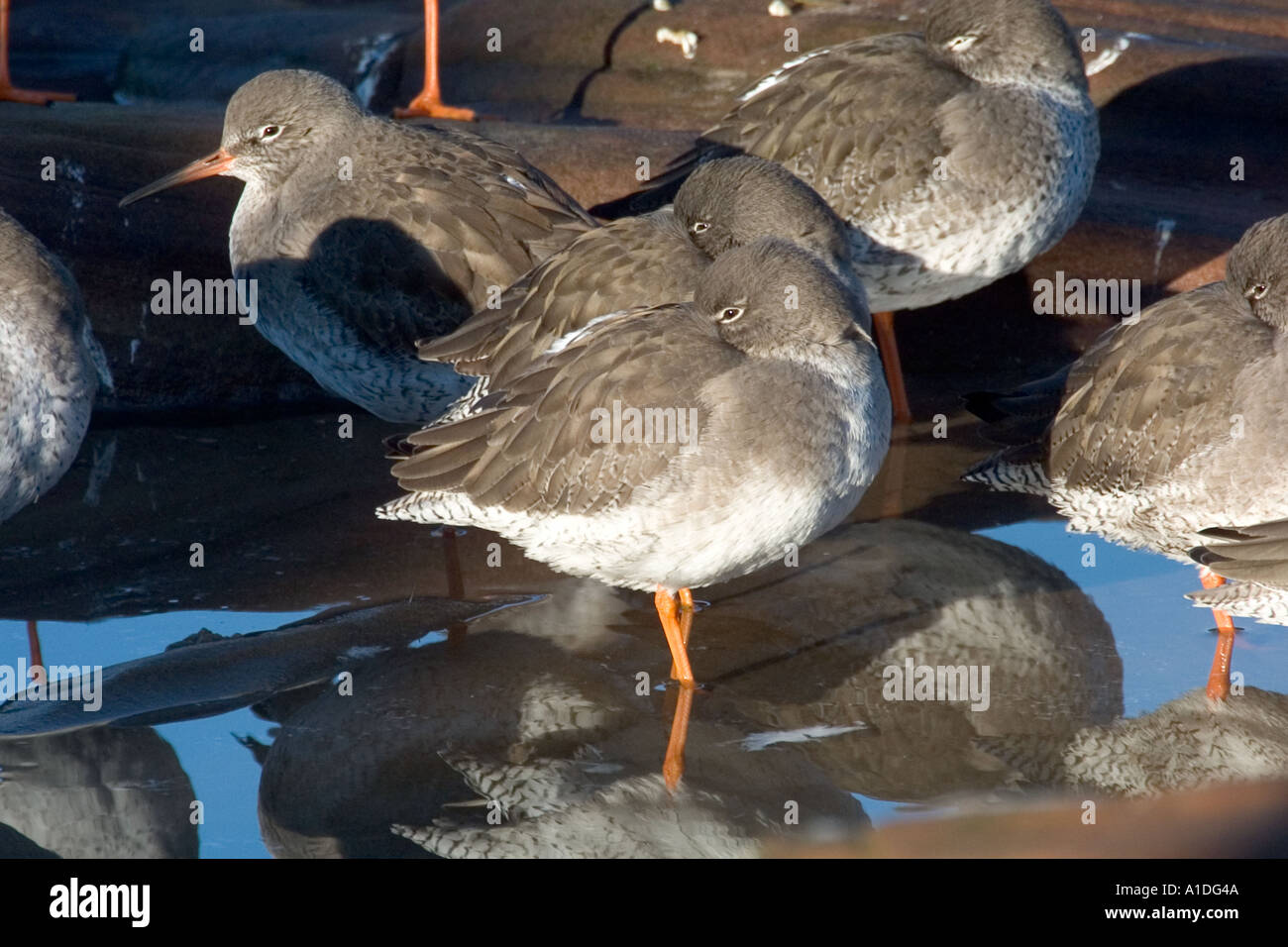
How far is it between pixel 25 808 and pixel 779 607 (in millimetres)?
2851

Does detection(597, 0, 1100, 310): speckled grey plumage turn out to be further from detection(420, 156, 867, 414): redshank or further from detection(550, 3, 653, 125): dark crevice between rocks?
detection(550, 3, 653, 125): dark crevice between rocks

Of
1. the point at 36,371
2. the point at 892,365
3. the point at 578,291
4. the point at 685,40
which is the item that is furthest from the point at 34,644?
the point at 685,40

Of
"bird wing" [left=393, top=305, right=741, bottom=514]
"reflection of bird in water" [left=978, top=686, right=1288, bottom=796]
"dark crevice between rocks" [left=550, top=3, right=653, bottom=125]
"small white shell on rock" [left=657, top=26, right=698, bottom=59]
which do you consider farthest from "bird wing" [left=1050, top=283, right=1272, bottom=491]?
"dark crevice between rocks" [left=550, top=3, right=653, bottom=125]

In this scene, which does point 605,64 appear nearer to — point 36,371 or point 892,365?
point 892,365

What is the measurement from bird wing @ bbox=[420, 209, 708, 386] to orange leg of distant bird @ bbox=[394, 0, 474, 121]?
12.0 ft

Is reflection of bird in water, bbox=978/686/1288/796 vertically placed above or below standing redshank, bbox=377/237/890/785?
below

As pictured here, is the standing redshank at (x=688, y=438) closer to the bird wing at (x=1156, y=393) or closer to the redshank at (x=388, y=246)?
the bird wing at (x=1156, y=393)

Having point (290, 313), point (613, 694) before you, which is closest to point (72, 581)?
point (290, 313)

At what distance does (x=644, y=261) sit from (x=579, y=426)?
126cm

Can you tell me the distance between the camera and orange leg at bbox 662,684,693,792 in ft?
16.2

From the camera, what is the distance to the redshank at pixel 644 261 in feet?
20.7

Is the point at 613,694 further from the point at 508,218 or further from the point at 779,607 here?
the point at 508,218

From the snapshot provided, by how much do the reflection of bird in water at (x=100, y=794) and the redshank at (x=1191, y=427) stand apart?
3.50 meters

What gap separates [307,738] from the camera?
5152mm
